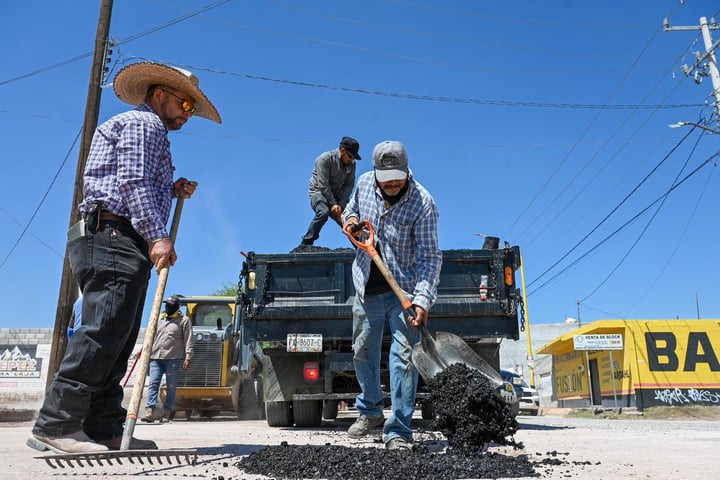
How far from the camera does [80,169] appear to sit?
1099cm

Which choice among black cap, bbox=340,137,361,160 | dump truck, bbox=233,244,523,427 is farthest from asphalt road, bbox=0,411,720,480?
black cap, bbox=340,137,361,160

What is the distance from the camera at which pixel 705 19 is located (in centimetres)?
2333

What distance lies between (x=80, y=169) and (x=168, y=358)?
13.5 ft

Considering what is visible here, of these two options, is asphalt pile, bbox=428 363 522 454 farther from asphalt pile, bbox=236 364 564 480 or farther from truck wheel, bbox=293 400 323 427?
truck wheel, bbox=293 400 323 427

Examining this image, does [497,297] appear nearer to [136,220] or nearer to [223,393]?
[136,220]

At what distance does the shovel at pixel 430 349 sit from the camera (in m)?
3.96

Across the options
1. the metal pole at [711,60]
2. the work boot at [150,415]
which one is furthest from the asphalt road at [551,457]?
the metal pole at [711,60]

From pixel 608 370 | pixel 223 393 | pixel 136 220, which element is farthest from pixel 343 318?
pixel 608 370

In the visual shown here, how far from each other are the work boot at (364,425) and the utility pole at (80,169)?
21.8ft

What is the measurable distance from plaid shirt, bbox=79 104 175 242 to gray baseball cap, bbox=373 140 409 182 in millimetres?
1414

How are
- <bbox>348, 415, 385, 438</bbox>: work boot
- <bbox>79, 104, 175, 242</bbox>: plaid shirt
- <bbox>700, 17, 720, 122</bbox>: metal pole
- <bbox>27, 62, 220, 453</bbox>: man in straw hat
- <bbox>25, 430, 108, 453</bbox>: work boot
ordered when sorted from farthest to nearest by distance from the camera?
<bbox>700, 17, 720, 122</bbox>: metal pole
<bbox>348, 415, 385, 438</bbox>: work boot
<bbox>79, 104, 175, 242</bbox>: plaid shirt
<bbox>27, 62, 220, 453</bbox>: man in straw hat
<bbox>25, 430, 108, 453</bbox>: work boot

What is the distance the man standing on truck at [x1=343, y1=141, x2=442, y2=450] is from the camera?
163 inches

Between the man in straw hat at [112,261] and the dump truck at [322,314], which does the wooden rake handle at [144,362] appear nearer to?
the man in straw hat at [112,261]

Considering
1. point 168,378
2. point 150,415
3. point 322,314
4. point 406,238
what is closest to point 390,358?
point 406,238
